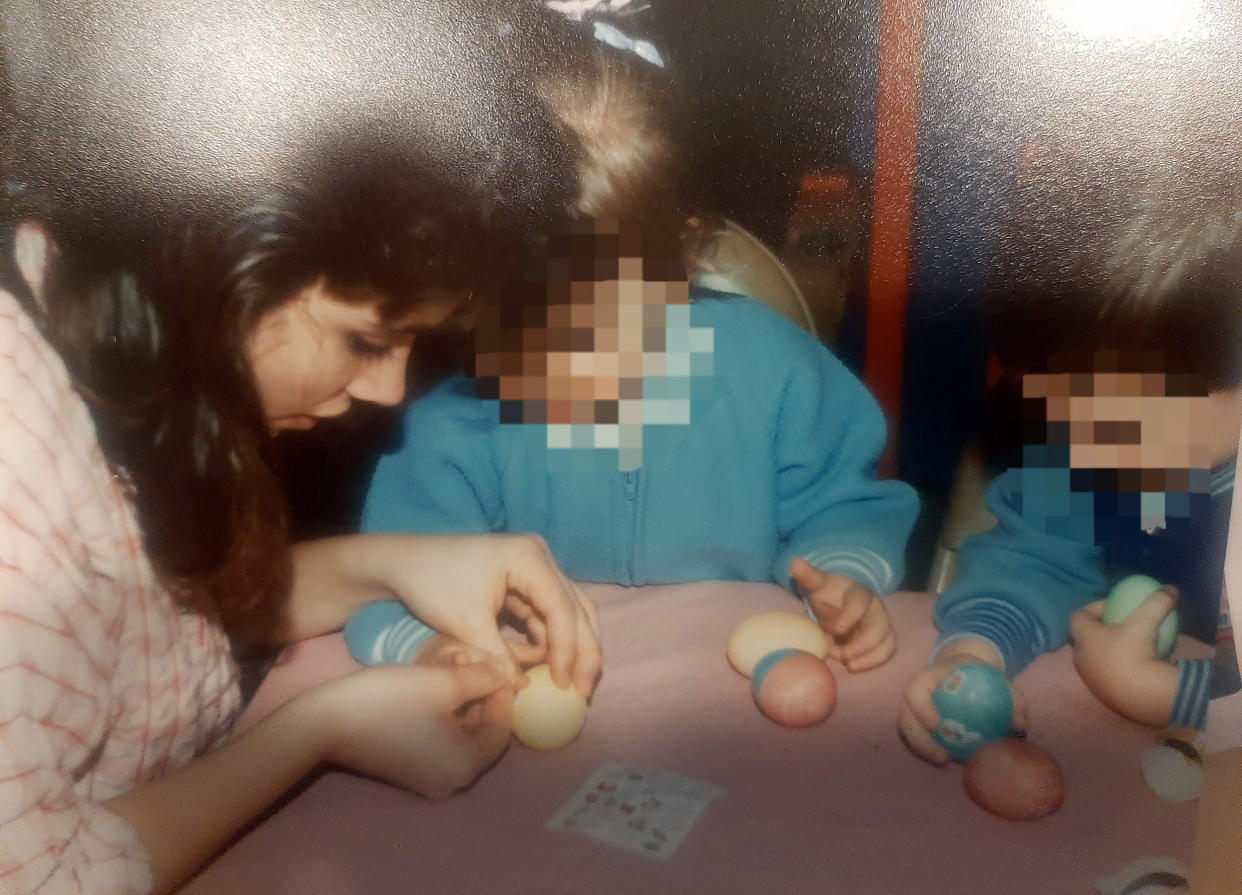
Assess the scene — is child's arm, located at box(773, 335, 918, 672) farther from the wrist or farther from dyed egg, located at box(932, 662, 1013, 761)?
the wrist

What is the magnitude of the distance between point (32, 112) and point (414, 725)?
2.06ft

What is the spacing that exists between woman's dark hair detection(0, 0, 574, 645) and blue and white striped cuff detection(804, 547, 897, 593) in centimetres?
41

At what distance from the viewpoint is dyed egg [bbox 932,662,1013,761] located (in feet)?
2.53

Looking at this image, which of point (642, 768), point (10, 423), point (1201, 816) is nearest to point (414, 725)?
point (642, 768)

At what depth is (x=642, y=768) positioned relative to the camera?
0.80 m

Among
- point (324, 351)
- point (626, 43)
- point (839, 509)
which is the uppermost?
point (626, 43)

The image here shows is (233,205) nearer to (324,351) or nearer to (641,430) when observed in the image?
(324,351)

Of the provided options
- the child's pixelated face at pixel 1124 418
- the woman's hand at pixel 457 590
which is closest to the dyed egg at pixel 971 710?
the child's pixelated face at pixel 1124 418

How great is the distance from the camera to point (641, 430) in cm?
81

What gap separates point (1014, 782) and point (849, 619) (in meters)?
0.19

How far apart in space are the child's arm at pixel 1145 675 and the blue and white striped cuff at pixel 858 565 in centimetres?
19

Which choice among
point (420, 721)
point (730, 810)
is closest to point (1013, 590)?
point (730, 810)

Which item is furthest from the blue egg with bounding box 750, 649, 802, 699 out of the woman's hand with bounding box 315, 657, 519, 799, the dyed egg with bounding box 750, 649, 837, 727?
the woman's hand with bounding box 315, 657, 519, 799

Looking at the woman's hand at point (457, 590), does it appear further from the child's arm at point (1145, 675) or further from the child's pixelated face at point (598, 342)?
the child's arm at point (1145, 675)
